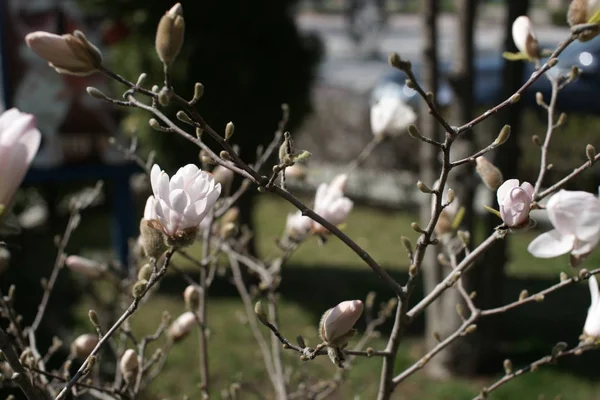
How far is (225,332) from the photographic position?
4062 mm

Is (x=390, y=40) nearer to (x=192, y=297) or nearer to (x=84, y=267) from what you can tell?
(x=84, y=267)

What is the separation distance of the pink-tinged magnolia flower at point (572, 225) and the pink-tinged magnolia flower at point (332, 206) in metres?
0.37

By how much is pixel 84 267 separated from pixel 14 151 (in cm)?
63

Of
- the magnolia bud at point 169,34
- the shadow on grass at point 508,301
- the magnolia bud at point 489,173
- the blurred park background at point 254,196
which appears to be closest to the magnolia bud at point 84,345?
the magnolia bud at point 169,34

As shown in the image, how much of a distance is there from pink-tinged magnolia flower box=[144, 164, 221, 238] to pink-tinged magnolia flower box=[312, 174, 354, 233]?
0.39m

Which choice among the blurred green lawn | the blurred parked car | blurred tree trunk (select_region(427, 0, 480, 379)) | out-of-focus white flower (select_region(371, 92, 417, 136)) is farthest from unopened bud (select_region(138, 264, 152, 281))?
the blurred parked car

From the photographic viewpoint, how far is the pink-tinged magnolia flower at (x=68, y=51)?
Answer: 739 mm

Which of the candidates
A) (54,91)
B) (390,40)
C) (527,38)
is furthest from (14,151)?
(390,40)

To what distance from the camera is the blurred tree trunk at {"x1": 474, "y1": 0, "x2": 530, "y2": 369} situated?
123 inches

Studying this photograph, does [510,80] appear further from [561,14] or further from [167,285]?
[561,14]

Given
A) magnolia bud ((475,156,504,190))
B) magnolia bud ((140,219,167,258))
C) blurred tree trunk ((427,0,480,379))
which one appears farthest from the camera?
blurred tree trunk ((427,0,480,379))

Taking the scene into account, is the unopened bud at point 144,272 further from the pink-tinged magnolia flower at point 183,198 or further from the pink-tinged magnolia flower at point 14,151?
the pink-tinged magnolia flower at point 14,151

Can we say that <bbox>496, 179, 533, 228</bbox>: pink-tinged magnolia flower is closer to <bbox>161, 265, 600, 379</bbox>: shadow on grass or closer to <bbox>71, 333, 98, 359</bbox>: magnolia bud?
<bbox>71, 333, 98, 359</bbox>: magnolia bud

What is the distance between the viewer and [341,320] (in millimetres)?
806
